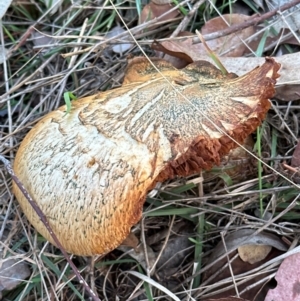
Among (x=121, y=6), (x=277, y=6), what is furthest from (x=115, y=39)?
(x=277, y=6)

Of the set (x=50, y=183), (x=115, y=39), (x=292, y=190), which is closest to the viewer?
(x=50, y=183)

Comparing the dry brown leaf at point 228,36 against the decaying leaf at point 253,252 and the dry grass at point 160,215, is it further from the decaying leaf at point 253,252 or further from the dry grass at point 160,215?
the decaying leaf at point 253,252

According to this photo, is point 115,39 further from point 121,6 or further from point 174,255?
point 174,255

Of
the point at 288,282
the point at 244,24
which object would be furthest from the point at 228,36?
the point at 288,282

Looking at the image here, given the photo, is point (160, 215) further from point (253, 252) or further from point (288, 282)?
point (288, 282)

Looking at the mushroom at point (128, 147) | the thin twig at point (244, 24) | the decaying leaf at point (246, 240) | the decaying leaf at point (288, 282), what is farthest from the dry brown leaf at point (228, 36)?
the decaying leaf at point (288, 282)
